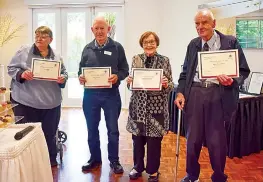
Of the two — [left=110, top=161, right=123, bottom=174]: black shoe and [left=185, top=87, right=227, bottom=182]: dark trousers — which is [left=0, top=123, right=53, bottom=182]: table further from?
[left=185, top=87, right=227, bottom=182]: dark trousers

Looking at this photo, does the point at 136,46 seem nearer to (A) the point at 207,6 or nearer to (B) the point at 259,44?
(A) the point at 207,6

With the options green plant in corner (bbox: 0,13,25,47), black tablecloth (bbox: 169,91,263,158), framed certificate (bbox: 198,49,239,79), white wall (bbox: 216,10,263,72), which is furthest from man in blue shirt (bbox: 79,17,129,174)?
green plant in corner (bbox: 0,13,25,47)

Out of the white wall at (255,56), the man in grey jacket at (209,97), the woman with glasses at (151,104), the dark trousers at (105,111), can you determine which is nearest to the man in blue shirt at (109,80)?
the dark trousers at (105,111)

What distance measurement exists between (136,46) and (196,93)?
4.15 m

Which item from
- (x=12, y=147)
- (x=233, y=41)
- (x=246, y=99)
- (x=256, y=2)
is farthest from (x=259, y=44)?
(x=12, y=147)

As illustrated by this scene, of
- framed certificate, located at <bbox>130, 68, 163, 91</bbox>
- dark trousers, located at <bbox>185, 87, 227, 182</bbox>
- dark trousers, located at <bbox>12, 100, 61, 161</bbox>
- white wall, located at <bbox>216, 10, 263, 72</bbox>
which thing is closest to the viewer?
dark trousers, located at <bbox>185, 87, 227, 182</bbox>

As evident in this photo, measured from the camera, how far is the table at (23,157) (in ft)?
5.37

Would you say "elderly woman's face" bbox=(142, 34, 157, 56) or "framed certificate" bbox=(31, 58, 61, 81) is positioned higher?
"elderly woman's face" bbox=(142, 34, 157, 56)

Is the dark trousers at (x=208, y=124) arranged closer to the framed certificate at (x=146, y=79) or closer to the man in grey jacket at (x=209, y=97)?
the man in grey jacket at (x=209, y=97)

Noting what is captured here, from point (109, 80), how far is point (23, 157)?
49.6 inches

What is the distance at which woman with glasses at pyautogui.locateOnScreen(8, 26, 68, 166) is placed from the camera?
2.87 meters

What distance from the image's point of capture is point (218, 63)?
2.32 meters

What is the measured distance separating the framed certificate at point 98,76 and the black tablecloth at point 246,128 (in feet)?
4.80

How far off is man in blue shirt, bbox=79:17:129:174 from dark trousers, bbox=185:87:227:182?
73 cm
